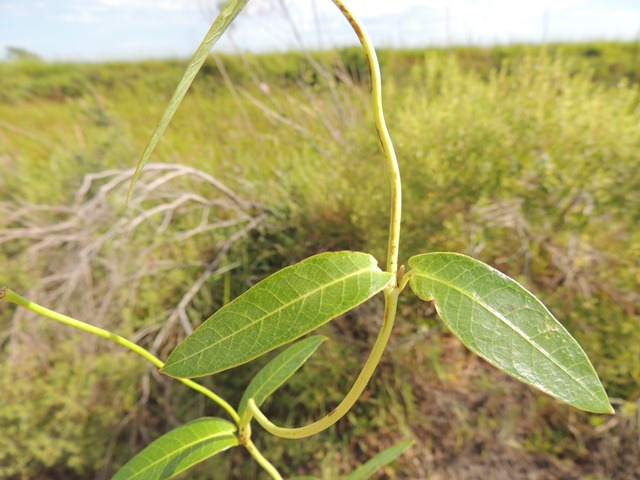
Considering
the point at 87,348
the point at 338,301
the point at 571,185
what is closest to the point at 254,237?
the point at 87,348

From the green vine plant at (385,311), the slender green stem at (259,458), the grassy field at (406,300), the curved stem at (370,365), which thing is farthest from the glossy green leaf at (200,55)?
the grassy field at (406,300)

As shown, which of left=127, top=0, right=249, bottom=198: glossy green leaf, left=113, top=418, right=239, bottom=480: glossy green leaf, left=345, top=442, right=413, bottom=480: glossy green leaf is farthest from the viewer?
left=345, top=442, right=413, bottom=480: glossy green leaf

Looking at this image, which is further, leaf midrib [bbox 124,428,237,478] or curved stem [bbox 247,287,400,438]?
leaf midrib [bbox 124,428,237,478]

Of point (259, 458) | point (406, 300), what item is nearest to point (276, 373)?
point (259, 458)

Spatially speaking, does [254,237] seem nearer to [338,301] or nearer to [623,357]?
[623,357]

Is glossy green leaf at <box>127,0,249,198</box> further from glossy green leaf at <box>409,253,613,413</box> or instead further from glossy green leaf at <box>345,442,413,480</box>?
glossy green leaf at <box>345,442,413,480</box>

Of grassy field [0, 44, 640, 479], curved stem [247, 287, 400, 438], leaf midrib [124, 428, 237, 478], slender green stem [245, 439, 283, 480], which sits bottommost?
grassy field [0, 44, 640, 479]

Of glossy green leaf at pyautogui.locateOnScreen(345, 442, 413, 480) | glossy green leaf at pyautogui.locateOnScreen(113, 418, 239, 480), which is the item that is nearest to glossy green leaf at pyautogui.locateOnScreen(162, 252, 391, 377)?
glossy green leaf at pyautogui.locateOnScreen(113, 418, 239, 480)
